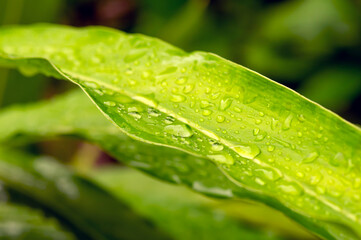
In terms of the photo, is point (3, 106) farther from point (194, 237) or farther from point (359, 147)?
point (359, 147)

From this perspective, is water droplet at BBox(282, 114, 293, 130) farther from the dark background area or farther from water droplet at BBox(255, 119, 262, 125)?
the dark background area

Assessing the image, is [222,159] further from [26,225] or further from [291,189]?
[26,225]

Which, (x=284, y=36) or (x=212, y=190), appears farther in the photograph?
(x=284, y=36)

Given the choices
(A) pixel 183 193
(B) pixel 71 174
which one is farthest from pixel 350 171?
(A) pixel 183 193

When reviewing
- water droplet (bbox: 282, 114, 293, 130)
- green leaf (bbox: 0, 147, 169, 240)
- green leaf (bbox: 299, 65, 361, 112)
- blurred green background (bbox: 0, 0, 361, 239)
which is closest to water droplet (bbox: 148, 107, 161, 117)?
water droplet (bbox: 282, 114, 293, 130)

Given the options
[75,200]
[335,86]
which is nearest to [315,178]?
[75,200]

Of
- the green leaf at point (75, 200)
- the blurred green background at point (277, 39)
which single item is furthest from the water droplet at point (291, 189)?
the blurred green background at point (277, 39)

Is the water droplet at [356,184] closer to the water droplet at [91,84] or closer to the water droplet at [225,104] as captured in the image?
the water droplet at [225,104]

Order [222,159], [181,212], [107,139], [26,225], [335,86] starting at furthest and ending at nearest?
1. [335,86]
2. [181,212]
3. [26,225]
4. [107,139]
5. [222,159]
